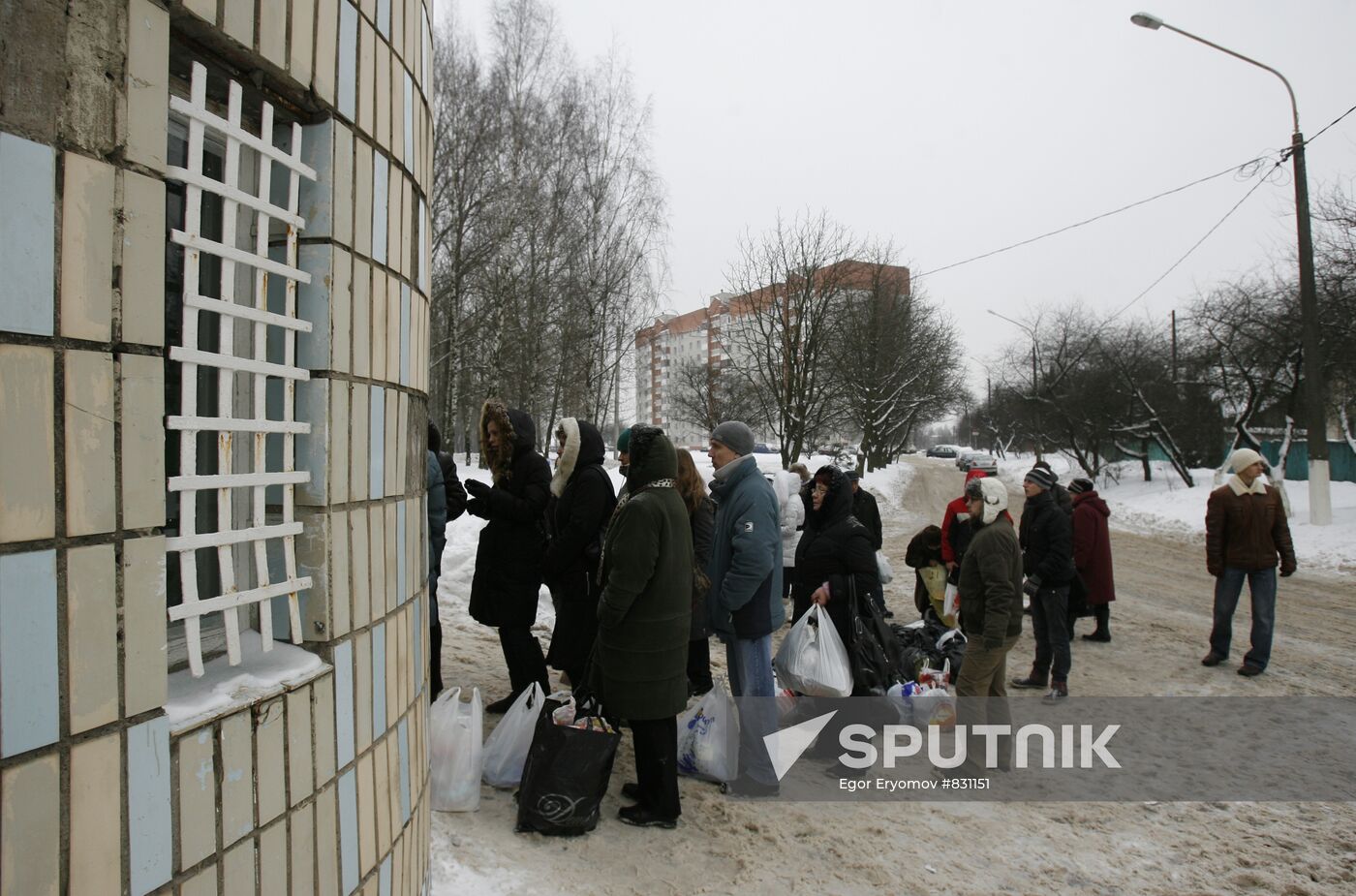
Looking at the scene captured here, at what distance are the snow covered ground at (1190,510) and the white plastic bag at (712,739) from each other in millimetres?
4808

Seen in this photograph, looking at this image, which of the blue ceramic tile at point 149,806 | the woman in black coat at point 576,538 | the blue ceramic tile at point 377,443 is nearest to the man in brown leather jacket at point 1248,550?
the woman in black coat at point 576,538

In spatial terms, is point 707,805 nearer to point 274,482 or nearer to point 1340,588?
point 274,482

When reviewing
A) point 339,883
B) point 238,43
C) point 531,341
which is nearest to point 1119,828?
point 339,883

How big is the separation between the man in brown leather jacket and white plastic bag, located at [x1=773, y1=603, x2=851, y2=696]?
3.74 m

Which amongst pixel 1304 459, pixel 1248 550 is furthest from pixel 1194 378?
pixel 1248 550

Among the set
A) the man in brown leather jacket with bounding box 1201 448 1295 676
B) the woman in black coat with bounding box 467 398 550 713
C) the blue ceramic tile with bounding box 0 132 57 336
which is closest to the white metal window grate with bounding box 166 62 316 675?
the blue ceramic tile with bounding box 0 132 57 336

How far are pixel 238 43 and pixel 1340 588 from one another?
43.5 feet

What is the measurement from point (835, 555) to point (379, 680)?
3.45 m

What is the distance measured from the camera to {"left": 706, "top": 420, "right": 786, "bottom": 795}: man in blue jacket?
159 inches

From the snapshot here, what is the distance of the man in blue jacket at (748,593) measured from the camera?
13.3 ft

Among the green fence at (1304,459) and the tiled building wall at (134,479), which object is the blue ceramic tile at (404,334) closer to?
the tiled building wall at (134,479)

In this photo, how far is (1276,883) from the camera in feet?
10.9

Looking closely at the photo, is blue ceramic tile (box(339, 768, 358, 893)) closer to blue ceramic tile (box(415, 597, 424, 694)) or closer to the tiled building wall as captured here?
the tiled building wall

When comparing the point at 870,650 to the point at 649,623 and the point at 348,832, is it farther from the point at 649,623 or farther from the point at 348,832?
the point at 348,832
